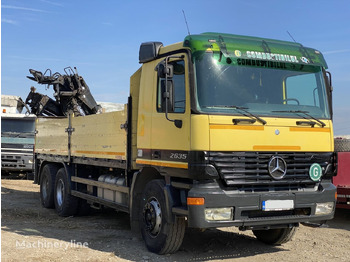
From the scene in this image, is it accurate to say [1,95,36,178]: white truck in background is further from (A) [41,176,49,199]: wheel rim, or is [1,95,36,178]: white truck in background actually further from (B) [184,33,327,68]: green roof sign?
(B) [184,33,327,68]: green roof sign

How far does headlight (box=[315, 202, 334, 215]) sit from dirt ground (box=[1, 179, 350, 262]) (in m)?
0.65

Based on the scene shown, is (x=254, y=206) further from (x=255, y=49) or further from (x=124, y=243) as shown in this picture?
(x=124, y=243)

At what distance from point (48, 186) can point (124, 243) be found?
4.43 meters

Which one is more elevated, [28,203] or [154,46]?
[154,46]

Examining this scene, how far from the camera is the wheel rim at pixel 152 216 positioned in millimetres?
6211

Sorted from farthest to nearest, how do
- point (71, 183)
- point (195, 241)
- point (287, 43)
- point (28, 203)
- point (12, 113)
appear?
point (12, 113) → point (28, 203) → point (71, 183) → point (195, 241) → point (287, 43)

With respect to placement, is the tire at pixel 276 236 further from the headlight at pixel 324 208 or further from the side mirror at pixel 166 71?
the side mirror at pixel 166 71

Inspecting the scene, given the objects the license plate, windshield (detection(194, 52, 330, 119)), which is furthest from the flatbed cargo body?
the license plate

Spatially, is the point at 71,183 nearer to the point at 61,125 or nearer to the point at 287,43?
the point at 61,125

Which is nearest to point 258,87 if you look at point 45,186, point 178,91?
point 178,91

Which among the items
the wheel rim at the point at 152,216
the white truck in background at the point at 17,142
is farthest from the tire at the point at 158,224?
the white truck in background at the point at 17,142

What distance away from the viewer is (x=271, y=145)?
229 inches

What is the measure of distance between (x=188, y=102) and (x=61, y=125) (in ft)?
17.8

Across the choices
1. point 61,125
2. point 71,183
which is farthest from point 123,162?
point 61,125
